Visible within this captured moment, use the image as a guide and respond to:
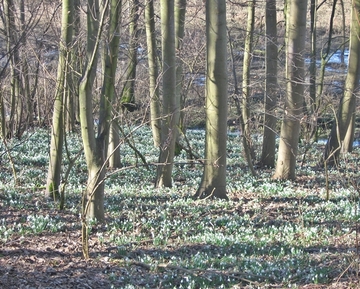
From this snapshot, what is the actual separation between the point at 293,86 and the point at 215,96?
3.40 meters

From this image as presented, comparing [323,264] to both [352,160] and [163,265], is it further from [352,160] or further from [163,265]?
[352,160]

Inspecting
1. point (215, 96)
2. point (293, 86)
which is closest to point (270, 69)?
point (293, 86)

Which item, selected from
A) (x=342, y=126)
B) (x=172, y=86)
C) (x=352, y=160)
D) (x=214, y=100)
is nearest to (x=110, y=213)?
(x=214, y=100)

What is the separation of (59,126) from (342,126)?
9.17 m

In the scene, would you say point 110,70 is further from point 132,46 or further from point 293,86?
point 132,46

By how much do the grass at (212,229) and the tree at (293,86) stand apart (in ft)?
2.25

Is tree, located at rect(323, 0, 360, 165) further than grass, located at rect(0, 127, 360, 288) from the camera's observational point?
Yes

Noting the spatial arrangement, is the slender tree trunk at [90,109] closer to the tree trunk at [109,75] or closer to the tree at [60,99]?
the tree trunk at [109,75]

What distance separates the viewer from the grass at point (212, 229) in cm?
670

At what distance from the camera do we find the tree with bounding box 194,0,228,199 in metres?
10.7

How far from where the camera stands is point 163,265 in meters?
7.01

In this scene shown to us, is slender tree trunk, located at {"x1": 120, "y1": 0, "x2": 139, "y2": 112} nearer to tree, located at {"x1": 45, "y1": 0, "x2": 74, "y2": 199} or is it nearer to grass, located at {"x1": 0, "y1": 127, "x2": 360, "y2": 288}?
tree, located at {"x1": 45, "y1": 0, "x2": 74, "y2": 199}

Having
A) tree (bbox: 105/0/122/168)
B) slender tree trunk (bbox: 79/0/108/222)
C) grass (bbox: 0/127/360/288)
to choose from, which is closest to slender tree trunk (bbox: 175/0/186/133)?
grass (bbox: 0/127/360/288)

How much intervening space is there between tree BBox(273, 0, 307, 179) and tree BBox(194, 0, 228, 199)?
2.57 m
